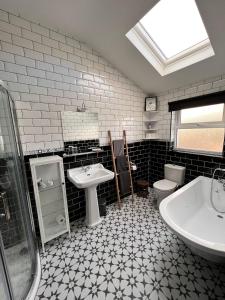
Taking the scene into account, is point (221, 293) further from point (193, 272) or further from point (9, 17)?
point (9, 17)

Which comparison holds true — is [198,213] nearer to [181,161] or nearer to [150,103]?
[181,161]

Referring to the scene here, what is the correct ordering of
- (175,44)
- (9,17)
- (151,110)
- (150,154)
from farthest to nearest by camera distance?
1. (150,154)
2. (151,110)
3. (175,44)
4. (9,17)

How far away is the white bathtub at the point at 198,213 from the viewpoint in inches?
58.1

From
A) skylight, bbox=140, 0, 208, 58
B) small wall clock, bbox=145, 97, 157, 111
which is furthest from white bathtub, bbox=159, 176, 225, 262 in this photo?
skylight, bbox=140, 0, 208, 58

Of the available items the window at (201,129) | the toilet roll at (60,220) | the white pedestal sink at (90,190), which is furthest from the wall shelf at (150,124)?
the toilet roll at (60,220)

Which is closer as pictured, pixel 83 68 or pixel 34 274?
pixel 34 274

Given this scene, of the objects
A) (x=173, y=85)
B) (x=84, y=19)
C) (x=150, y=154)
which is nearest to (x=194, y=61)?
(x=173, y=85)

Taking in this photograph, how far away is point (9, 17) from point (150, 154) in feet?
9.69

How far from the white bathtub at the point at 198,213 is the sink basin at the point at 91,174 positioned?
80cm

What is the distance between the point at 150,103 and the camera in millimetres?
2771

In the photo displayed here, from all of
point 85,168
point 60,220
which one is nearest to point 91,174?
point 85,168

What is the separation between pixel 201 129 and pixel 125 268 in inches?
90.4

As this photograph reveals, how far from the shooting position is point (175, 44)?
1872 millimetres

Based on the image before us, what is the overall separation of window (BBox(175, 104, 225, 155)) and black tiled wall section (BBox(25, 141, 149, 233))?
2.49 ft
